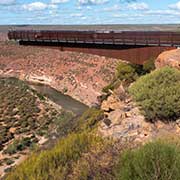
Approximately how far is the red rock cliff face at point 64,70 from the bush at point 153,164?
4140 centimetres

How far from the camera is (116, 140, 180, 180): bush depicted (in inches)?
454

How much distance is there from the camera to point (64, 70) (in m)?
71.3

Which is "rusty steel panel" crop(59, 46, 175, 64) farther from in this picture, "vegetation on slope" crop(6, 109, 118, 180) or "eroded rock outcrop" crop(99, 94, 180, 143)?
"vegetation on slope" crop(6, 109, 118, 180)

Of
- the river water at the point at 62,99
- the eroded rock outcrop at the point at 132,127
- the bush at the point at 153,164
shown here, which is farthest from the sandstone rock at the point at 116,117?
the river water at the point at 62,99

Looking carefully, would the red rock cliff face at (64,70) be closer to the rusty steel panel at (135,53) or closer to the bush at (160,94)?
the rusty steel panel at (135,53)

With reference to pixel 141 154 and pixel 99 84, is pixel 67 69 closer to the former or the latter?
pixel 99 84

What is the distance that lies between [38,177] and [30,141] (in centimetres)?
2261

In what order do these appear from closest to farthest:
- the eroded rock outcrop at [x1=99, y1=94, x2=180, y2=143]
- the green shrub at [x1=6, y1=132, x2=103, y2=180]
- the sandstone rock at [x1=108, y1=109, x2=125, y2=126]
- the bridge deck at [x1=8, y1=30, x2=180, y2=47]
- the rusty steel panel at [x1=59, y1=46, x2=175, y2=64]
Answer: the green shrub at [x1=6, y1=132, x2=103, y2=180] < the eroded rock outcrop at [x1=99, y1=94, x2=180, y2=143] < the sandstone rock at [x1=108, y1=109, x2=125, y2=126] < the rusty steel panel at [x1=59, y1=46, x2=175, y2=64] < the bridge deck at [x1=8, y1=30, x2=180, y2=47]

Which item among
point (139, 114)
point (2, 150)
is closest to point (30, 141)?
point (2, 150)

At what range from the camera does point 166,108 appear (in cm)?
2092

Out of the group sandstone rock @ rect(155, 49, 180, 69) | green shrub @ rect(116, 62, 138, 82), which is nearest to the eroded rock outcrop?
sandstone rock @ rect(155, 49, 180, 69)

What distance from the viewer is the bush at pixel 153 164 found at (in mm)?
11539

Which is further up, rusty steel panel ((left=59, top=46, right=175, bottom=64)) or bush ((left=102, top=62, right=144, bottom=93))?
rusty steel panel ((left=59, top=46, right=175, bottom=64))

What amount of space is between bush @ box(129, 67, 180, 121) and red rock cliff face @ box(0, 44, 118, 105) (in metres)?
30.5
